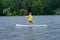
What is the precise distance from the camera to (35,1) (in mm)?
92375

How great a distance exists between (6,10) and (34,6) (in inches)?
402

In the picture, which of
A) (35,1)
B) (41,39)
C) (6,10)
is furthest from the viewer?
(35,1)

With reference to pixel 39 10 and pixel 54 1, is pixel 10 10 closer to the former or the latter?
pixel 39 10

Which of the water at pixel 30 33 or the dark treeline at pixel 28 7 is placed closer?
the water at pixel 30 33

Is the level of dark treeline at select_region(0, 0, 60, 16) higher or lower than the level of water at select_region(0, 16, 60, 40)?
lower

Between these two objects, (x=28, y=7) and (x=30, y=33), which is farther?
(x=28, y=7)

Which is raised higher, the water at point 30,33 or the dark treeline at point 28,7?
the water at point 30,33

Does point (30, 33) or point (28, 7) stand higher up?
point (30, 33)

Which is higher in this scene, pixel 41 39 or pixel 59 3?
pixel 41 39

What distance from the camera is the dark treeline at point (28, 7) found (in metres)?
87.0

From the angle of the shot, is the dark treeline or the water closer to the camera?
the water

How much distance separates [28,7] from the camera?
90.1 metres

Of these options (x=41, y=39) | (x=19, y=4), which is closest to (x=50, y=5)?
(x=19, y=4)

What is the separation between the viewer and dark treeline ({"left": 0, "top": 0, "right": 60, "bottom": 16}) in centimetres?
8704
